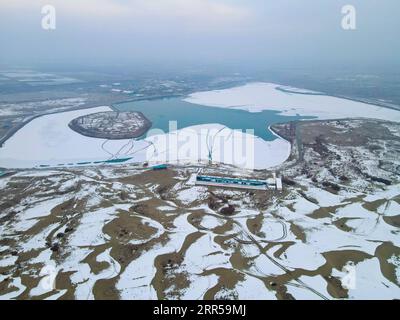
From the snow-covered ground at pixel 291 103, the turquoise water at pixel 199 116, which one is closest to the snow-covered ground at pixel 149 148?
the turquoise water at pixel 199 116

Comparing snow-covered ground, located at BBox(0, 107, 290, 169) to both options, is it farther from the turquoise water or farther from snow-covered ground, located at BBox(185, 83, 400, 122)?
snow-covered ground, located at BBox(185, 83, 400, 122)

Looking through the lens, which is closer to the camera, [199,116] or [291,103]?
[199,116]

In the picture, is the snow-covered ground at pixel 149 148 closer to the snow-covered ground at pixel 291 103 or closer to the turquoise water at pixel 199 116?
the turquoise water at pixel 199 116

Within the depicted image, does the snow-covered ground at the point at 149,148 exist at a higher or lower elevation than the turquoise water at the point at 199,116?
lower

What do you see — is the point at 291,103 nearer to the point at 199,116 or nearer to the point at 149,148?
the point at 199,116

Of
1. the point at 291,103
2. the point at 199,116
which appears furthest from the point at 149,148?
the point at 291,103

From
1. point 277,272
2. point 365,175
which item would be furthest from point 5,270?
point 365,175

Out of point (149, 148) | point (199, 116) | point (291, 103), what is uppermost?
point (291, 103)

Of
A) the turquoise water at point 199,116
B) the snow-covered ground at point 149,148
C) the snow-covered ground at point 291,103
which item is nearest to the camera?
the snow-covered ground at point 149,148
